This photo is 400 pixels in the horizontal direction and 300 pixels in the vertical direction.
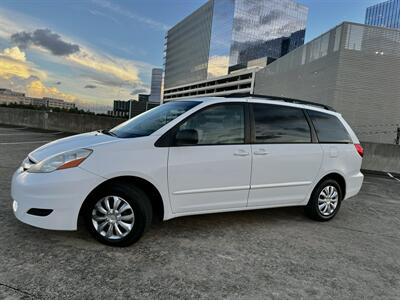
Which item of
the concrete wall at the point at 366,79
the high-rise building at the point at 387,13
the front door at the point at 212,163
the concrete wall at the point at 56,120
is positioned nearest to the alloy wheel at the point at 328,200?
the front door at the point at 212,163

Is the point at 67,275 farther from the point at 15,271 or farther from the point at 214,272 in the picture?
the point at 214,272

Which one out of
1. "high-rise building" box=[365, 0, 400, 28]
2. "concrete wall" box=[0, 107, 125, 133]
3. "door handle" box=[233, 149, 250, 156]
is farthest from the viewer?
"high-rise building" box=[365, 0, 400, 28]

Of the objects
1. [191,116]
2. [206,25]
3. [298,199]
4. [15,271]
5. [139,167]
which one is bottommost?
[15,271]

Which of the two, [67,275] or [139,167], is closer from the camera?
[67,275]

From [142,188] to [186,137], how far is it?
0.75 metres

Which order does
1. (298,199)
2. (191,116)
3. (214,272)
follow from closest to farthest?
(214,272), (191,116), (298,199)

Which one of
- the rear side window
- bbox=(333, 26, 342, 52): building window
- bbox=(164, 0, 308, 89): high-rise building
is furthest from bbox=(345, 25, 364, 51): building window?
bbox=(164, 0, 308, 89): high-rise building

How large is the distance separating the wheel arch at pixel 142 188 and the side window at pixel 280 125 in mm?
1475

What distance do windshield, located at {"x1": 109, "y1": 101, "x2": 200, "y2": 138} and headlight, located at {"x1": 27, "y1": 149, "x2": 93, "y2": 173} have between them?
567 millimetres

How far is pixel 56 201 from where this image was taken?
119 inches

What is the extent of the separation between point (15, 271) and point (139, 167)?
143 cm

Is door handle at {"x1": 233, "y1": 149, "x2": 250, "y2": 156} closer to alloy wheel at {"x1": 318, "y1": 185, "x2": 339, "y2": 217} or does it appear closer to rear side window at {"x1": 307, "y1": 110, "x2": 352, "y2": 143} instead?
rear side window at {"x1": 307, "y1": 110, "x2": 352, "y2": 143}

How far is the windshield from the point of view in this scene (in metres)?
3.62

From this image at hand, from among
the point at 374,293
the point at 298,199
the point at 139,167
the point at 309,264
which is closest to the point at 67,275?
the point at 139,167
